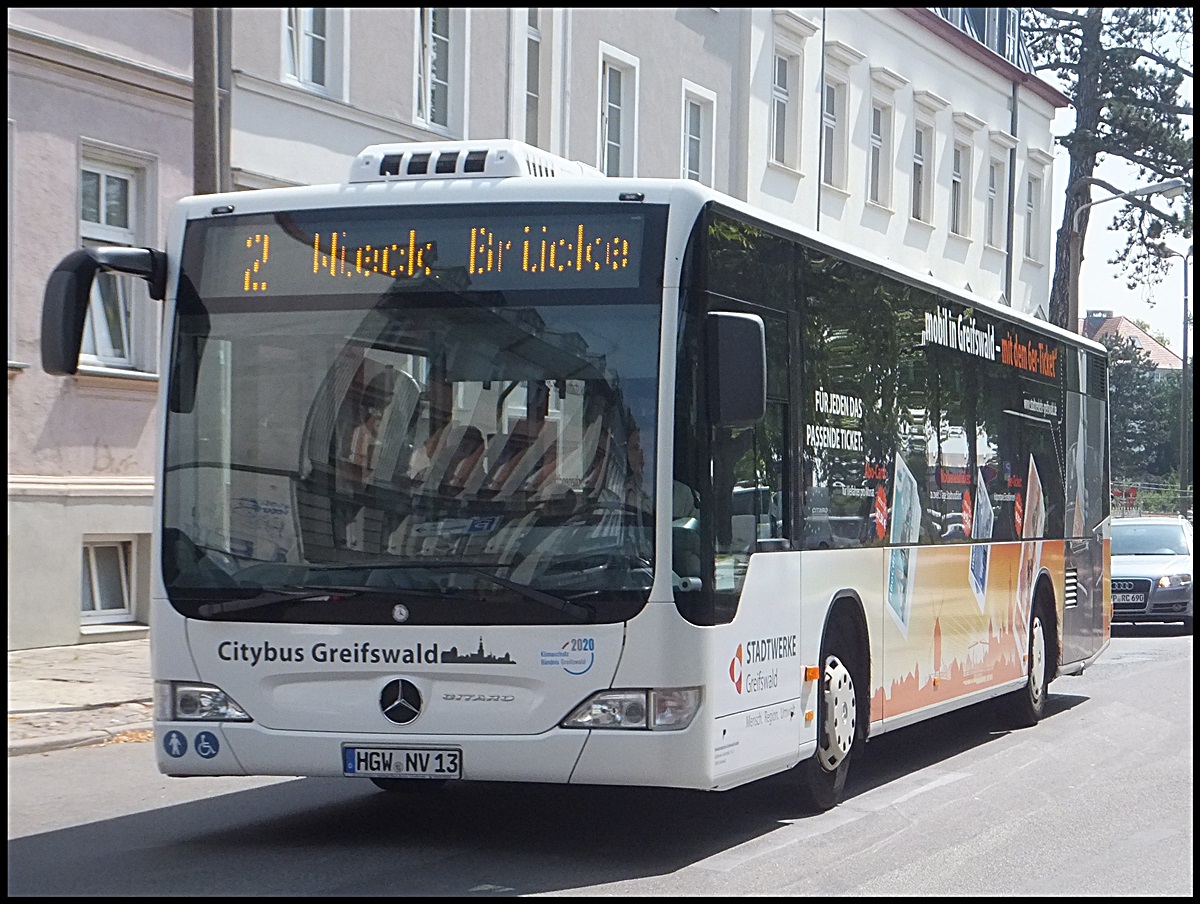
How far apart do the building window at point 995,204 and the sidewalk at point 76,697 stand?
2768cm

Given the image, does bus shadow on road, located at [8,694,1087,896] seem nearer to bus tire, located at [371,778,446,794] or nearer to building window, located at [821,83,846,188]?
bus tire, located at [371,778,446,794]

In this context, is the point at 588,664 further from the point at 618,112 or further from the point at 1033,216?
the point at 1033,216

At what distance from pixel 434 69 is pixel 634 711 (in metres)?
16.3

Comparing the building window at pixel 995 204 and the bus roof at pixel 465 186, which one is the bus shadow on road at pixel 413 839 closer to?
the bus roof at pixel 465 186

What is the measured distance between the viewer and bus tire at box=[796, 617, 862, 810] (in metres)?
9.61

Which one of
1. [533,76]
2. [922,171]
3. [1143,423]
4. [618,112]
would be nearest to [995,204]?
[922,171]

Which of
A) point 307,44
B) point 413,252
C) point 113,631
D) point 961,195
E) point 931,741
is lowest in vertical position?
point 931,741

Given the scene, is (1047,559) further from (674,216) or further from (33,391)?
(33,391)

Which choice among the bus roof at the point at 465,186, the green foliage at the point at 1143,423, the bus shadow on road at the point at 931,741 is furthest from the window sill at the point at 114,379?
the green foliage at the point at 1143,423

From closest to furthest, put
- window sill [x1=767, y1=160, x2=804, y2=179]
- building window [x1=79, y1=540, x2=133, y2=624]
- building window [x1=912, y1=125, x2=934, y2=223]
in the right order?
1. building window [x1=79, y1=540, x2=133, y2=624]
2. window sill [x1=767, y1=160, x2=804, y2=179]
3. building window [x1=912, y1=125, x2=934, y2=223]

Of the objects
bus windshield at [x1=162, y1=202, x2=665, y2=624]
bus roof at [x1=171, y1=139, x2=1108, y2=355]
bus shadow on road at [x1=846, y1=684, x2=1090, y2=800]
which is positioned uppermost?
bus roof at [x1=171, y1=139, x2=1108, y2=355]

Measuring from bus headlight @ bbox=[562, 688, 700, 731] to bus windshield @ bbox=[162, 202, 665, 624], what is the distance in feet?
1.10

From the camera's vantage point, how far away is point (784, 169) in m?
31.1

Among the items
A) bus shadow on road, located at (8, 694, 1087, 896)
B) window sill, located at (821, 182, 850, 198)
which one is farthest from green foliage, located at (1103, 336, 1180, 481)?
bus shadow on road, located at (8, 694, 1087, 896)
